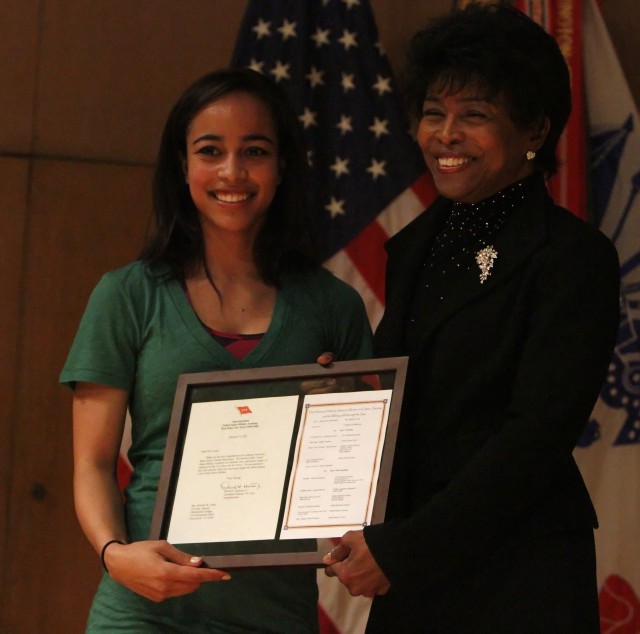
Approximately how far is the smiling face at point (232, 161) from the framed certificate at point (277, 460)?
1.23 ft

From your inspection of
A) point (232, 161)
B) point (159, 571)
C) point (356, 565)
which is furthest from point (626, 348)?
point (159, 571)

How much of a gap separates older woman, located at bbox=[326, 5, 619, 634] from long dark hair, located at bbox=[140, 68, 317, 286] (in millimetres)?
298

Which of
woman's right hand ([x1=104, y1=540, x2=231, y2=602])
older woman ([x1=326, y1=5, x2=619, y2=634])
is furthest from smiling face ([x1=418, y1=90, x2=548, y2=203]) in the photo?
woman's right hand ([x1=104, y1=540, x2=231, y2=602])

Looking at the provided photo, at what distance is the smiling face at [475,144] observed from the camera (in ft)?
7.20

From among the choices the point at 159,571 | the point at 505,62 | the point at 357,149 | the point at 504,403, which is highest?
the point at 357,149

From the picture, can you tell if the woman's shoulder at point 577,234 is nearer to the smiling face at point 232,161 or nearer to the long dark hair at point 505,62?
the long dark hair at point 505,62

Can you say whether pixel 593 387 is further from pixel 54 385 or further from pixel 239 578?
pixel 54 385

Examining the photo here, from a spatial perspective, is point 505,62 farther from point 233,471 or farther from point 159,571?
point 159,571

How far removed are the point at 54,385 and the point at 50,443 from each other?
18 cm

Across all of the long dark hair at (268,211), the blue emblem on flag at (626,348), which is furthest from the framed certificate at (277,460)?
the blue emblem on flag at (626,348)

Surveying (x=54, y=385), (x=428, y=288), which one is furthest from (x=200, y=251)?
(x=54, y=385)

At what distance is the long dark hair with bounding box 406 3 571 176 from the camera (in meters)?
2.16

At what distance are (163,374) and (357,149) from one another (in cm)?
165

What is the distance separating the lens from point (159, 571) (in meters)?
2.04
